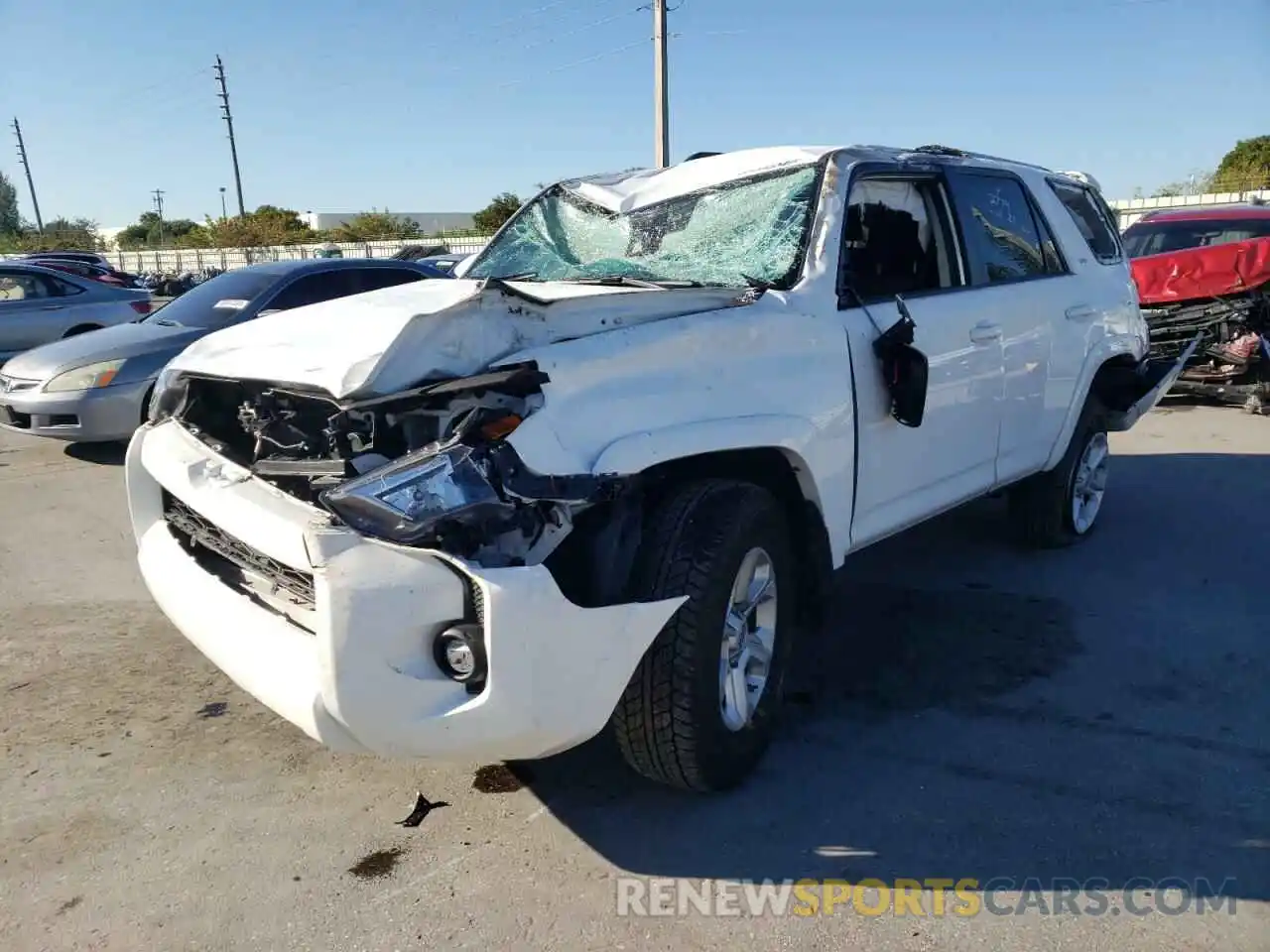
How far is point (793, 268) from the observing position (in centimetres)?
341

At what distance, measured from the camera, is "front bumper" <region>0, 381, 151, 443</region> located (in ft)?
→ 23.4

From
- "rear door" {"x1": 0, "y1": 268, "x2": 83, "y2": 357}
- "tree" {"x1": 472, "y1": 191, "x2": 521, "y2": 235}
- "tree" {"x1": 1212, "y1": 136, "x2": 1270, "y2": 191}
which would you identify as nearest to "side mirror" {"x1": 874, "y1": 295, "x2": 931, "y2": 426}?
"rear door" {"x1": 0, "y1": 268, "x2": 83, "y2": 357}

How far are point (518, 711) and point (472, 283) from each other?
168 centimetres

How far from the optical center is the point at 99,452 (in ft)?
26.2

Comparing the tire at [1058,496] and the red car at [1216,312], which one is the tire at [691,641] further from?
the red car at [1216,312]

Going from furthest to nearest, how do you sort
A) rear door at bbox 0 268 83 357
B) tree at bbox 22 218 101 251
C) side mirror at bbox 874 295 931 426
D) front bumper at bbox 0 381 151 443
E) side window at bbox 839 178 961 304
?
1. tree at bbox 22 218 101 251
2. rear door at bbox 0 268 83 357
3. front bumper at bbox 0 381 151 443
4. side window at bbox 839 178 961 304
5. side mirror at bbox 874 295 931 426

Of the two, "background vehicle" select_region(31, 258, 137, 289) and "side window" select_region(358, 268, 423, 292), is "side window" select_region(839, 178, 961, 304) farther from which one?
"background vehicle" select_region(31, 258, 137, 289)

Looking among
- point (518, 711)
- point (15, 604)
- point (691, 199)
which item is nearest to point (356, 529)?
point (518, 711)

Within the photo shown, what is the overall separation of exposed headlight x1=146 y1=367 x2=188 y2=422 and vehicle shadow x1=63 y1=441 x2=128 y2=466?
14.9 feet

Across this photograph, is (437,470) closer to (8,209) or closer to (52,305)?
(52,305)

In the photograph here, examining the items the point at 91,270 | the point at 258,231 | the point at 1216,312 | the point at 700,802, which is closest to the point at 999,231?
the point at 700,802

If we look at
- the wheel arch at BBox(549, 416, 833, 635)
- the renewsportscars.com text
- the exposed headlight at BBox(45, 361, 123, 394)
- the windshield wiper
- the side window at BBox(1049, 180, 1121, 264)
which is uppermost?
the side window at BBox(1049, 180, 1121, 264)

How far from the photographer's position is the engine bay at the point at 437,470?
2264mm

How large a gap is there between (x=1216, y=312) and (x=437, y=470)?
850 centimetres
